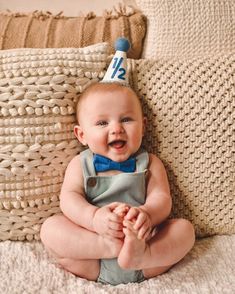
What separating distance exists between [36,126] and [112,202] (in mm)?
238

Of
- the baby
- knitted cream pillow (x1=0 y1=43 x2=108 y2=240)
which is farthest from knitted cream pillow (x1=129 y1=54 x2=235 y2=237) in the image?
knitted cream pillow (x1=0 y1=43 x2=108 y2=240)

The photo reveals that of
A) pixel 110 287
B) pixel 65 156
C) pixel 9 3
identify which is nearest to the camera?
pixel 110 287

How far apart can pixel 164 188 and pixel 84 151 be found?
201 mm

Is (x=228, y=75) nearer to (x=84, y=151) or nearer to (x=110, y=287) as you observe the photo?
(x=84, y=151)

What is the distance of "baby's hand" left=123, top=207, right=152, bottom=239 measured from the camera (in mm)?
820

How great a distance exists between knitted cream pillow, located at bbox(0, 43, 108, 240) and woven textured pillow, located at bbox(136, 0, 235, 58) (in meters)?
0.22

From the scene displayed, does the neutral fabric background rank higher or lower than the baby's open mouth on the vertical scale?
higher

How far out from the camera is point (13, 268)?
2.92ft

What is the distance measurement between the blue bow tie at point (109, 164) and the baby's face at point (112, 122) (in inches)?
0.4

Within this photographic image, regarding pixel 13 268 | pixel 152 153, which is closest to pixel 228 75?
pixel 152 153

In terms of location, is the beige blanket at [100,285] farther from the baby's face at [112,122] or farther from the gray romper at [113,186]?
the baby's face at [112,122]

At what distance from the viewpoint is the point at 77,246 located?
34.3 inches

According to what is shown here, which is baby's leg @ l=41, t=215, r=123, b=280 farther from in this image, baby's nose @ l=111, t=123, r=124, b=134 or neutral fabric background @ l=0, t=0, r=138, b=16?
neutral fabric background @ l=0, t=0, r=138, b=16

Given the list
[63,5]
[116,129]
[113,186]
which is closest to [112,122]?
[116,129]
